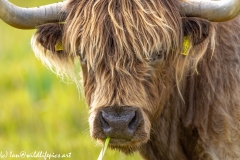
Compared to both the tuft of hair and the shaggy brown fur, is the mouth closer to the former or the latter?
the shaggy brown fur

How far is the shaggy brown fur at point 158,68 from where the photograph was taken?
6055mm

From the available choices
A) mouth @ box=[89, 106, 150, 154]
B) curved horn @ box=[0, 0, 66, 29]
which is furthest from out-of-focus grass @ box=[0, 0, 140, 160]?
curved horn @ box=[0, 0, 66, 29]

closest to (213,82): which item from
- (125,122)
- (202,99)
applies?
(202,99)

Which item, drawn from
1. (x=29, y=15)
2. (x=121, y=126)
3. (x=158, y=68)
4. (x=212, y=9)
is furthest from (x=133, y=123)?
(x=29, y=15)

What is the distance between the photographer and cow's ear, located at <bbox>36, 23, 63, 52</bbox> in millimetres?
6363

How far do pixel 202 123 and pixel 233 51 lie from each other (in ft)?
2.13

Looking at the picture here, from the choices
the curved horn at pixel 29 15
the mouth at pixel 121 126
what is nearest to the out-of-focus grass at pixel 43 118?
the mouth at pixel 121 126

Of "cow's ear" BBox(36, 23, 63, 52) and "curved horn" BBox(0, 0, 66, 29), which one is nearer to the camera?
"curved horn" BBox(0, 0, 66, 29)

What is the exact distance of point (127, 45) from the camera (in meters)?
6.03

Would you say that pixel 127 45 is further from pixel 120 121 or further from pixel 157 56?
pixel 120 121

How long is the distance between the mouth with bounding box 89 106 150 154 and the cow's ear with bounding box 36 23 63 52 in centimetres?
82

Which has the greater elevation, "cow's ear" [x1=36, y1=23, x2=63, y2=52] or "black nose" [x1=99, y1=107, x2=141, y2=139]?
"cow's ear" [x1=36, y1=23, x2=63, y2=52]

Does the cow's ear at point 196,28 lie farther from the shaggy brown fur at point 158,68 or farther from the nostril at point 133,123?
the nostril at point 133,123

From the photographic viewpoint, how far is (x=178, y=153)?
664 centimetres
